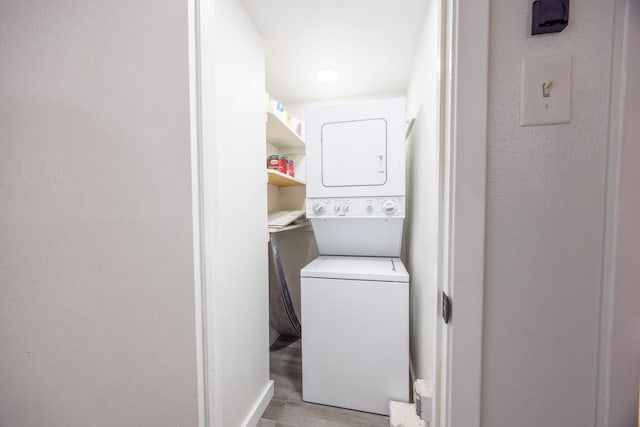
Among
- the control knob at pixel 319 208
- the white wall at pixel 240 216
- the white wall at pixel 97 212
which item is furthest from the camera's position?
the control knob at pixel 319 208

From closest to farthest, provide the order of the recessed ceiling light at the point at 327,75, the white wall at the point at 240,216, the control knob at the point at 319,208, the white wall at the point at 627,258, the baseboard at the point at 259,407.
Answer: the white wall at the point at 627,258
the white wall at the point at 240,216
the baseboard at the point at 259,407
the control knob at the point at 319,208
the recessed ceiling light at the point at 327,75

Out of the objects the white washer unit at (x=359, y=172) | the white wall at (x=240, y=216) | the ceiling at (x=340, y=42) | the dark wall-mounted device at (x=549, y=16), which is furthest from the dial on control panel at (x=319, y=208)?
the dark wall-mounted device at (x=549, y=16)

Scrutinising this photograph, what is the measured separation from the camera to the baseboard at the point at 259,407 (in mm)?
1317

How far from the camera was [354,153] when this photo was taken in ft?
5.70

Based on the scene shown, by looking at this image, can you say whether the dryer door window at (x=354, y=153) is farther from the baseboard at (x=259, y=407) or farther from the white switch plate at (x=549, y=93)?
the baseboard at (x=259, y=407)

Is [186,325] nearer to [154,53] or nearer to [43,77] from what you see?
[154,53]

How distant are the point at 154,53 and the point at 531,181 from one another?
3.73 feet

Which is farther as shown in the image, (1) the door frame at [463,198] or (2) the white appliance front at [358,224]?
(2) the white appliance front at [358,224]

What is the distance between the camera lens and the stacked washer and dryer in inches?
55.4


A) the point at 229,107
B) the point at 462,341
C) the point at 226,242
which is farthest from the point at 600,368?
the point at 229,107

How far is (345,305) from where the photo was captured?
4.77 feet

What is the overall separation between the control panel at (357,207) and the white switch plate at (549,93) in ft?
3.71

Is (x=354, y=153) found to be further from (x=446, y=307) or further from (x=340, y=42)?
(x=446, y=307)

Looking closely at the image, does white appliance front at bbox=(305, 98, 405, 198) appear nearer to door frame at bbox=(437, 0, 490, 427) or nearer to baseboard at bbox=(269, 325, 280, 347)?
door frame at bbox=(437, 0, 490, 427)
